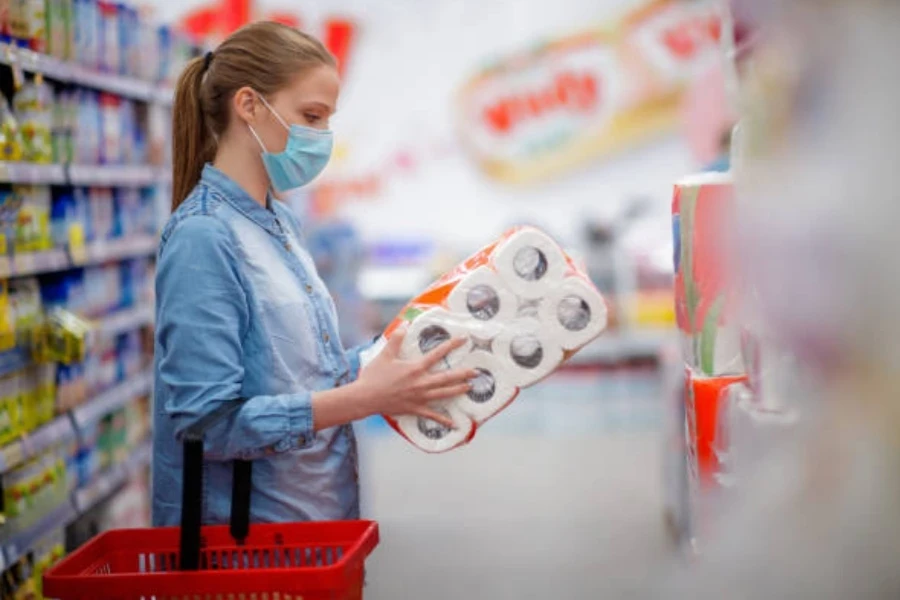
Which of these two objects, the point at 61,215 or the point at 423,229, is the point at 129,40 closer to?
the point at 61,215

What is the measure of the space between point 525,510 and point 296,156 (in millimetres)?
4263

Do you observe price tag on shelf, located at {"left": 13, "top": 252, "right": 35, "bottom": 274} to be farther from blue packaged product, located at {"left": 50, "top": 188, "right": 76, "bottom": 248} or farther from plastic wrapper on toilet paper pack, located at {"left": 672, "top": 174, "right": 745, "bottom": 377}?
plastic wrapper on toilet paper pack, located at {"left": 672, "top": 174, "right": 745, "bottom": 377}

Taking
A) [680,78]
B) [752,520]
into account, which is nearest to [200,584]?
[752,520]

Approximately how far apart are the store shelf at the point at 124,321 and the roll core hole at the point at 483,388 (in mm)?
2199

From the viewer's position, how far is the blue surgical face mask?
216 cm

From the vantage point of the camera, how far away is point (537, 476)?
23.0 feet

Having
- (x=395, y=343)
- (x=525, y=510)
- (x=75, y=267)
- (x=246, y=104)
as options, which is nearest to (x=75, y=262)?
(x=75, y=267)

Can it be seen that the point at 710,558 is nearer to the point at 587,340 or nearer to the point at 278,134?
the point at 587,340

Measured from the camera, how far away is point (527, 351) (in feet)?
6.64

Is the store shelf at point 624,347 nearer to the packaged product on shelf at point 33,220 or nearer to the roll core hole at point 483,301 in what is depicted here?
the packaged product on shelf at point 33,220

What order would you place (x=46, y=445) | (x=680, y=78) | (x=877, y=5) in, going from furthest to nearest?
(x=680, y=78), (x=46, y=445), (x=877, y=5)

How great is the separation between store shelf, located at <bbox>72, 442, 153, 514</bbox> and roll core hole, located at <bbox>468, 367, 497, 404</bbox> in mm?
2197

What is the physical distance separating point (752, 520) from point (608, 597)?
124 inches

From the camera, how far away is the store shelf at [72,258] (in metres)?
3.23
